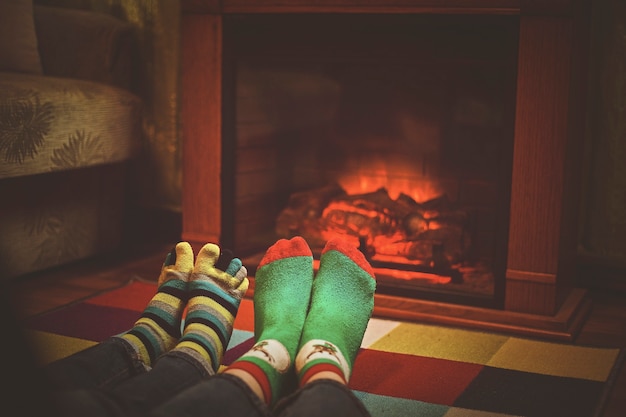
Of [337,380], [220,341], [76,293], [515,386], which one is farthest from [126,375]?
[76,293]

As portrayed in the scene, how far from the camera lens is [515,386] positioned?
1331 mm

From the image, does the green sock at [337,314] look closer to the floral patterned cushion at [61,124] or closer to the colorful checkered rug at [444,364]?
the colorful checkered rug at [444,364]

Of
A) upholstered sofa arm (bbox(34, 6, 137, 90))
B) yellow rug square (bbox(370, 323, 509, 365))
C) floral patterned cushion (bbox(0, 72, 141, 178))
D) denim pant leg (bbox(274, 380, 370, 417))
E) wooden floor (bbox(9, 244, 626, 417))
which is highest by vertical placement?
upholstered sofa arm (bbox(34, 6, 137, 90))

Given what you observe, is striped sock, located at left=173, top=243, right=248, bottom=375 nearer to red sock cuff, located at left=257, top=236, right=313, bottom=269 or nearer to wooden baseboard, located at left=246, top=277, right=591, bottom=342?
red sock cuff, located at left=257, top=236, right=313, bottom=269

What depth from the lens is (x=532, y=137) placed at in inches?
61.7

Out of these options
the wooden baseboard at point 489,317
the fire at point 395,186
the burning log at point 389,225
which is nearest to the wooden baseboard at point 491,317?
the wooden baseboard at point 489,317

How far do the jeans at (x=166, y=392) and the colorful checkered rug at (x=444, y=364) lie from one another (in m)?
0.32

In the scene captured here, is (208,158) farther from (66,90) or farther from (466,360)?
(466,360)

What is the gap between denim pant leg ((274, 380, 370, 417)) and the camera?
0.87 m

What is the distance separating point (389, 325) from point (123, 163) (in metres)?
1.00

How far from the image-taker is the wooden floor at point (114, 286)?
1640 mm

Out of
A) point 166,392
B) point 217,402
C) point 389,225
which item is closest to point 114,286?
point 389,225

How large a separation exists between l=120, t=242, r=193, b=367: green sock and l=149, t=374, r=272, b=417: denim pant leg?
249mm

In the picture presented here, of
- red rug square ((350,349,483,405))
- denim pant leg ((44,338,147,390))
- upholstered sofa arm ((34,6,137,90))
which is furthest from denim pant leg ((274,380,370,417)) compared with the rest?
upholstered sofa arm ((34,6,137,90))
